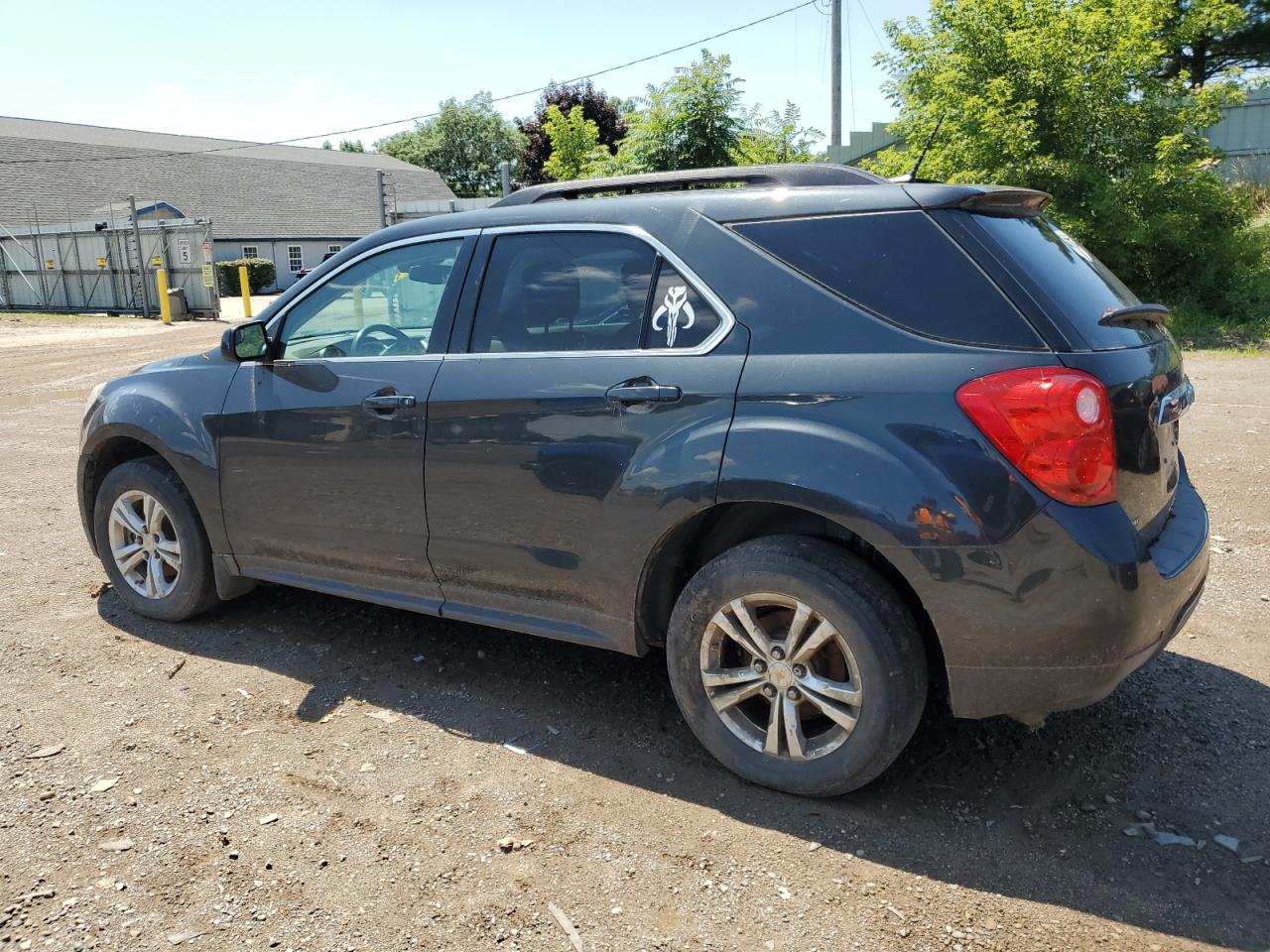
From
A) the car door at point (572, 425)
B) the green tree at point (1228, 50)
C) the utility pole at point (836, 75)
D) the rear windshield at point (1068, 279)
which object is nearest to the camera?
the rear windshield at point (1068, 279)

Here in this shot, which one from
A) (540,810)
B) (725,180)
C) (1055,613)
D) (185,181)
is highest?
(185,181)

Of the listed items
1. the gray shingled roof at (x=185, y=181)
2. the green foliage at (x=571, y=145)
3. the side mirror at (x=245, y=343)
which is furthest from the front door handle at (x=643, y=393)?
the gray shingled roof at (x=185, y=181)

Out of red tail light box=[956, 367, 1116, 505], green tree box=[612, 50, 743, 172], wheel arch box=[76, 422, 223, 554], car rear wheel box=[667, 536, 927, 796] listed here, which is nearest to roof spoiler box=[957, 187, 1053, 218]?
red tail light box=[956, 367, 1116, 505]

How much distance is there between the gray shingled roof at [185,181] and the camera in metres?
49.0

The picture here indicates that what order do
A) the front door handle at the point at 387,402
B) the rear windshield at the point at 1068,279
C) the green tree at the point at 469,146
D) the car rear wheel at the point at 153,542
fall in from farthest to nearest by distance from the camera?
the green tree at the point at 469,146
the car rear wheel at the point at 153,542
the front door handle at the point at 387,402
the rear windshield at the point at 1068,279

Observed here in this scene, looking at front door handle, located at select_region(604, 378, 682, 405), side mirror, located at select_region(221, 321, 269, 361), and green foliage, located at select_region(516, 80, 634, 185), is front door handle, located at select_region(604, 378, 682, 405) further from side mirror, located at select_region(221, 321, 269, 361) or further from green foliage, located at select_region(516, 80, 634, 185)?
green foliage, located at select_region(516, 80, 634, 185)

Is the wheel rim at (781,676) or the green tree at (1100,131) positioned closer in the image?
the wheel rim at (781,676)

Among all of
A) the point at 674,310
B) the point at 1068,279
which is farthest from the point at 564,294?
the point at 1068,279

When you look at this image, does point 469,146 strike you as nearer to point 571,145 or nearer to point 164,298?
point 164,298

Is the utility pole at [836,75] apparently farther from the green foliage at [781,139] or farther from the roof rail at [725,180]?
the roof rail at [725,180]

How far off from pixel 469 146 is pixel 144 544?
3231 inches

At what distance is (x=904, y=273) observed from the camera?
9.74 ft

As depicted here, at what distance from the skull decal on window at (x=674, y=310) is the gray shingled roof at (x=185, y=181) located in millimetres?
45896

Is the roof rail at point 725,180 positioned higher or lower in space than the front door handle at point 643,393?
higher
